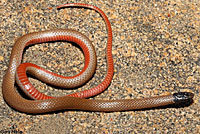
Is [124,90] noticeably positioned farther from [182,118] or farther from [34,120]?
[34,120]

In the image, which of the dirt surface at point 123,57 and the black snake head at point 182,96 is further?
the black snake head at point 182,96

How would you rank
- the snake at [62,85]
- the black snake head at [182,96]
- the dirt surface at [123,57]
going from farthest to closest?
1. the black snake head at [182,96]
2. the dirt surface at [123,57]
3. the snake at [62,85]

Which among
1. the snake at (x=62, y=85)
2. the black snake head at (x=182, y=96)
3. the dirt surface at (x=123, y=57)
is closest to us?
the snake at (x=62, y=85)

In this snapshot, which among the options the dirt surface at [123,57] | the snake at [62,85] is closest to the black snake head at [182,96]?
the snake at [62,85]

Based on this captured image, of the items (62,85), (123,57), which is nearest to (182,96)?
(123,57)

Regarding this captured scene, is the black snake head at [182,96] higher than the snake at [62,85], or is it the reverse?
the snake at [62,85]

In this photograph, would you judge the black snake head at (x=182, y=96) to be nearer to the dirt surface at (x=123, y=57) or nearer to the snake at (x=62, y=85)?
the snake at (x=62, y=85)

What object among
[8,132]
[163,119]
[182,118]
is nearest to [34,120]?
[8,132]
